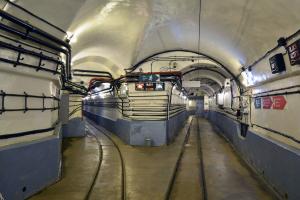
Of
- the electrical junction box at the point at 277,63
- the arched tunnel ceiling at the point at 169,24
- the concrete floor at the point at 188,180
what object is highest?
the arched tunnel ceiling at the point at 169,24

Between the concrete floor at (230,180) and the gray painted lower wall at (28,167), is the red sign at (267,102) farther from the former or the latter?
the gray painted lower wall at (28,167)

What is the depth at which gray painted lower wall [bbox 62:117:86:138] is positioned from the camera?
16.6m

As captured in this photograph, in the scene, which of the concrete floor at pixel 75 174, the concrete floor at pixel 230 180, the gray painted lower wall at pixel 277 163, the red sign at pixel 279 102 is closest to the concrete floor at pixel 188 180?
the concrete floor at pixel 230 180

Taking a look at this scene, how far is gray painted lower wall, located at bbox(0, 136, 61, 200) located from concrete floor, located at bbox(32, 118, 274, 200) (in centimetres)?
29

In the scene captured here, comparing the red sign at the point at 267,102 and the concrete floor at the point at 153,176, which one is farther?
the red sign at the point at 267,102

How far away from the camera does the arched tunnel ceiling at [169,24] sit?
5.51 m

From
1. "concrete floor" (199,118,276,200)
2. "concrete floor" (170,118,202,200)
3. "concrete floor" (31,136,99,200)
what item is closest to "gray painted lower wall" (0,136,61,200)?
"concrete floor" (31,136,99,200)

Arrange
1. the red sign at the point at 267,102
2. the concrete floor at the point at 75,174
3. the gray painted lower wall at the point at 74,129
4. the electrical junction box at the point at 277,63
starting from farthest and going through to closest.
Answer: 1. the gray painted lower wall at the point at 74,129
2. the red sign at the point at 267,102
3. the concrete floor at the point at 75,174
4. the electrical junction box at the point at 277,63

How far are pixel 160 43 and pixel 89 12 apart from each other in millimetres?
4969

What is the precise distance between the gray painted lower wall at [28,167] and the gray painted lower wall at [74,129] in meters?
Result: 9.72

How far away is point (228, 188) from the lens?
684cm

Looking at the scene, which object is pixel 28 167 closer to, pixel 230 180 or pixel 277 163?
pixel 230 180

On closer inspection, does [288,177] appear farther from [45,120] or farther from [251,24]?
[45,120]

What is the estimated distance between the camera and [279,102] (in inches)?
257
